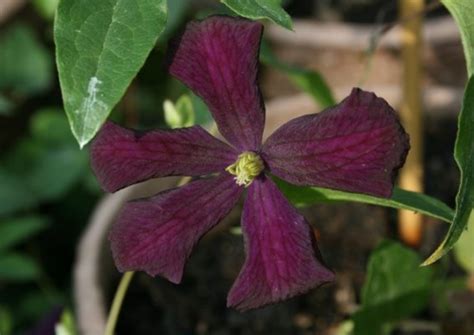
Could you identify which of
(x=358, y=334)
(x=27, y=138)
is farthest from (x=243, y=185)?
(x=27, y=138)

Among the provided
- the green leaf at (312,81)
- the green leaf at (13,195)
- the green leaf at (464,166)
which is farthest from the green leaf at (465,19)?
the green leaf at (13,195)

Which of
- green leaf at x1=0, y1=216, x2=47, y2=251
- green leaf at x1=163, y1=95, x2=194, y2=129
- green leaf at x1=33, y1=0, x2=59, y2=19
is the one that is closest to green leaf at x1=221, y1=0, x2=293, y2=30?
green leaf at x1=163, y1=95, x2=194, y2=129

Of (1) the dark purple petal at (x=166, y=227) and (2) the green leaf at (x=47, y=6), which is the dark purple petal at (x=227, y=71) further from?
(2) the green leaf at (x=47, y=6)

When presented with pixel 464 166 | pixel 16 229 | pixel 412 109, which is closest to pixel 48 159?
pixel 16 229

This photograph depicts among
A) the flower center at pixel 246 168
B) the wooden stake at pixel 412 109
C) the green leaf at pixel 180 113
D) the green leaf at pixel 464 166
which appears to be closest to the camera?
the green leaf at pixel 464 166

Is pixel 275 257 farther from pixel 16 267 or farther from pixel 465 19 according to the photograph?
pixel 16 267

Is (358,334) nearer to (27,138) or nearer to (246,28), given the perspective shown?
(246,28)
